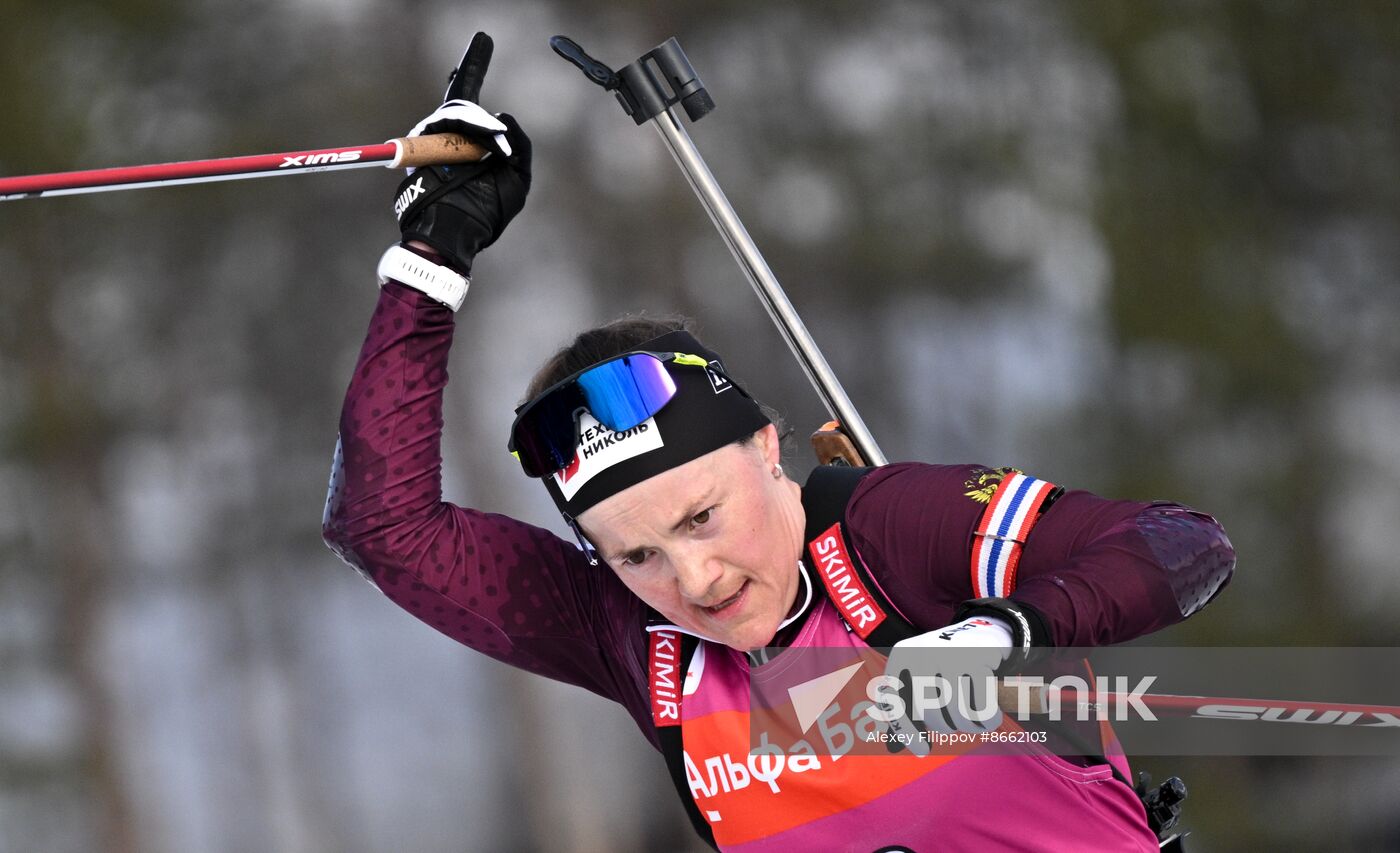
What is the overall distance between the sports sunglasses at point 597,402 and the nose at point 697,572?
0.14 metres

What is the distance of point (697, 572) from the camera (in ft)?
4.46

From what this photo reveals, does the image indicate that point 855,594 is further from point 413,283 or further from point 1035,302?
point 1035,302

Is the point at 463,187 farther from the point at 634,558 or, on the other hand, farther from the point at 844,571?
the point at 844,571

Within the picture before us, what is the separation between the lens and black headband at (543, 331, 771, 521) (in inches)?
55.0

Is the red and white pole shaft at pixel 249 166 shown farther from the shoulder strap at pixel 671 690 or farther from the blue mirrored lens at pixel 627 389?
the shoulder strap at pixel 671 690

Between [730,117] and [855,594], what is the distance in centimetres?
279

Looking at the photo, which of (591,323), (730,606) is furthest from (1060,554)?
(591,323)

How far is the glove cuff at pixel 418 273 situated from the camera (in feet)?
4.97

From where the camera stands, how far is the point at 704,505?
1.39 m

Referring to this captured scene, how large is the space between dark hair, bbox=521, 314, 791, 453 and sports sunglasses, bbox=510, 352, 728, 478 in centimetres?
3

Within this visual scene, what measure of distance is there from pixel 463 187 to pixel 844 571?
58 centimetres

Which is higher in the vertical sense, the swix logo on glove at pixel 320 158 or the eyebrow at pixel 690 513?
the swix logo on glove at pixel 320 158

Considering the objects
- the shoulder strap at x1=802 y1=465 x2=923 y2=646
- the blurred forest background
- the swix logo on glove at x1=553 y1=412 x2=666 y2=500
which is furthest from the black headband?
the blurred forest background
